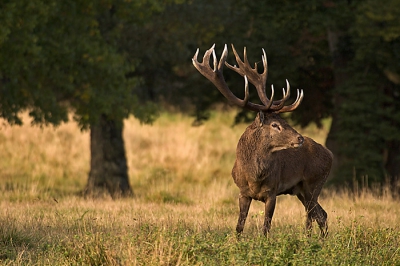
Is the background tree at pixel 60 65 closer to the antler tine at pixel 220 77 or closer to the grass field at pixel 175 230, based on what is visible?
the grass field at pixel 175 230

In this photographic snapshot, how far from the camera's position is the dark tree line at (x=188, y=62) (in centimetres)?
1595

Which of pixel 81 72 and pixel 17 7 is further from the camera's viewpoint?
pixel 81 72

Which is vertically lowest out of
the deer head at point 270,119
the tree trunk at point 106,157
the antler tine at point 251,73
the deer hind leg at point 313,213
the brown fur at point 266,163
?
the tree trunk at point 106,157

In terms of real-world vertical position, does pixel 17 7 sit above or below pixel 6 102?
above

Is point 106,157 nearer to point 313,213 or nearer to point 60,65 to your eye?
point 60,65

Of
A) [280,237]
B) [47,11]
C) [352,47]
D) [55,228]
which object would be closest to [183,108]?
[352,47]

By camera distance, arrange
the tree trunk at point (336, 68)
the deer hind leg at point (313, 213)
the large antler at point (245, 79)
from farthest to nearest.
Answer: the tree trunk at point (336, 68), the deer hind leg at point (313, 213), the large antler at point (245, 79)

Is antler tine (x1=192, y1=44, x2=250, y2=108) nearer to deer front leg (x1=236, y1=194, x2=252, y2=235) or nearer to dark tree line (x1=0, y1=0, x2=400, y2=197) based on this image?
deer front leg (x1=236, y1=194, x2=252, y2=235)

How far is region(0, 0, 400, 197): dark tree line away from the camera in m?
15.9

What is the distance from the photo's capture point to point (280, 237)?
775cm

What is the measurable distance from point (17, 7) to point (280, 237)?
8293mm

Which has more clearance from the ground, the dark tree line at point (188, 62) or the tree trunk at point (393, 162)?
the dark tree line at point (188, 62)

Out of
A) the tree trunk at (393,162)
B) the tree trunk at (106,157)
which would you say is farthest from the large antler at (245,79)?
the tree trunk at (106,157)

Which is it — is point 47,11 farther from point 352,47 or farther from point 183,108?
point 183,108
